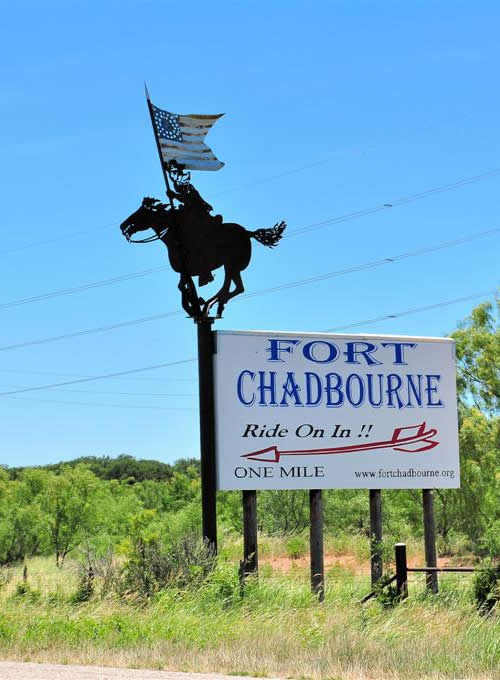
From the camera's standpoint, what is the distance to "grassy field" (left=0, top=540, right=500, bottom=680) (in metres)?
11.1

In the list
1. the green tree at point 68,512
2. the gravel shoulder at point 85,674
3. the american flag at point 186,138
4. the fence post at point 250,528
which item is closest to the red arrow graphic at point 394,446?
the fence post at point 250,528

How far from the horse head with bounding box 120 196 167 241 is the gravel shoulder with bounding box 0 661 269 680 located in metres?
8.09

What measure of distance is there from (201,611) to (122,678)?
4621 mm

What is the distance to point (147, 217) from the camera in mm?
A: 17688

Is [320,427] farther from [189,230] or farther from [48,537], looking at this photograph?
[48,537]

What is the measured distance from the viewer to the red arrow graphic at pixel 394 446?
56.3ft

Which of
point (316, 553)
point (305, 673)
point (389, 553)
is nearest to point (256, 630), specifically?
point (305, 673)

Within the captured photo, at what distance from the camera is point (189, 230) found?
17.7 metres

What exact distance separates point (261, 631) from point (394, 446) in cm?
578

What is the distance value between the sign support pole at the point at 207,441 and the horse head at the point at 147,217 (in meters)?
2.19

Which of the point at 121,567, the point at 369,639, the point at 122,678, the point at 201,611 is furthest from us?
the point at 121,567

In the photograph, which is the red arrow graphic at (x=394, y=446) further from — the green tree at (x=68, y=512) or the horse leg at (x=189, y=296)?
the green tree at (x=68, y=512)

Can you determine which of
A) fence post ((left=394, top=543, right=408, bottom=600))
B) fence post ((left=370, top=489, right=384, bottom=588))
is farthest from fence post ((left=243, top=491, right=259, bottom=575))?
fence post ((left=394, top=543, right=408, bottom=600))

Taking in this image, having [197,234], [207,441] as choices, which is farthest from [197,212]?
[207,441]
